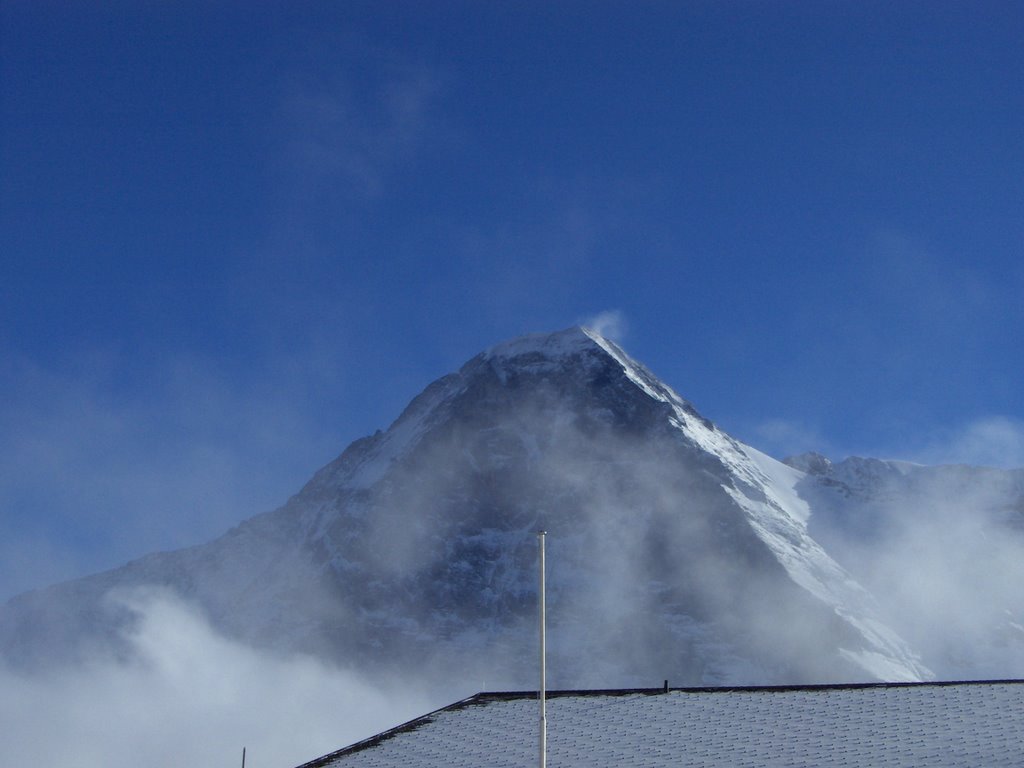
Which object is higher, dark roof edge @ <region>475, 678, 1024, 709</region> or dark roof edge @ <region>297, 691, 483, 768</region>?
dark roof edge @ <region>475, 678, 1024, 709</region>

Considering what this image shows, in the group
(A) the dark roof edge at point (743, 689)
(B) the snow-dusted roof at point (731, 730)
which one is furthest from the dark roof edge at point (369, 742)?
(A) the dark roof edge at point (743, 689)

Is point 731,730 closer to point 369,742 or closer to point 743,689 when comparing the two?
point 743,689

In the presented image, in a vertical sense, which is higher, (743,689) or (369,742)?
(743,689)

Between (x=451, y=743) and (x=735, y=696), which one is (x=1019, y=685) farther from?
(x=451, y=743)

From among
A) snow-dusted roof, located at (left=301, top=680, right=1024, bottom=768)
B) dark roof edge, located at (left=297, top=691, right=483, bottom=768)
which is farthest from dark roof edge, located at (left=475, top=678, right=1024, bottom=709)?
dark roof edge, located at (left=297, top=691, right=483, bottom=768)

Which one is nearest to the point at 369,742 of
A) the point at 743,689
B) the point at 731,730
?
the point at 731,730

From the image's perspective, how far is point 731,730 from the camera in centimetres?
3288

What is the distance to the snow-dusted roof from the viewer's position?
3028 cm

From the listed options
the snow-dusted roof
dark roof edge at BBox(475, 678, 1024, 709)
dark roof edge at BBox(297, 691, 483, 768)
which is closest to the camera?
the snow-dusted roof

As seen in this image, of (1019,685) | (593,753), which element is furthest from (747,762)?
(1019,685)

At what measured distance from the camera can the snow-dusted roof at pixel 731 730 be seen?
99.3 feet

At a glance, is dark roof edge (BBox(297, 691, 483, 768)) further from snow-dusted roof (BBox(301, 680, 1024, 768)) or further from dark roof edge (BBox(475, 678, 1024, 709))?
dark roof edge (BBox(475, 678, 1024, 709))

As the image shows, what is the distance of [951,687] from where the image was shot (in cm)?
3512

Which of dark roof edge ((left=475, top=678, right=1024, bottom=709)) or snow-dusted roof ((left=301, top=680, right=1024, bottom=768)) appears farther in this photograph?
dark roof edge ((left=475, top=678, right=1024, bottom=709))
